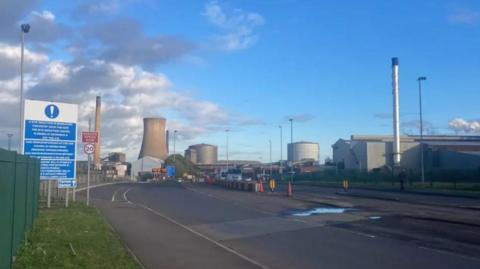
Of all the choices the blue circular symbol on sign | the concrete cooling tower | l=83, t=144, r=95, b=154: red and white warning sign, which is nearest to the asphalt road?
l=83, t=144, r=95, b=154: red and white warning sign

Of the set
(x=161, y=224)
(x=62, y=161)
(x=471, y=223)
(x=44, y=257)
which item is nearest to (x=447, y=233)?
(x=471, y=223)

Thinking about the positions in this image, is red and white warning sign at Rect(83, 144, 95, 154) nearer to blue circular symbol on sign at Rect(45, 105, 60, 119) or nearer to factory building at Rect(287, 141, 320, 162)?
blue circular symbol on sign at Rect(45, 105, 60, 119)

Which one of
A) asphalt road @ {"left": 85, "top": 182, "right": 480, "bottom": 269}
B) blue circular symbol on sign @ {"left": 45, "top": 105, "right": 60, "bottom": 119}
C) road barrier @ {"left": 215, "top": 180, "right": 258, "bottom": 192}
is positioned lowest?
asphalt road @ {"left": 85, "top": 182, "right": 480, "bottom": 269}

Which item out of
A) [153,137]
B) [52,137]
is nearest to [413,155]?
[153,137]

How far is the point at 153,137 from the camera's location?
118 meters

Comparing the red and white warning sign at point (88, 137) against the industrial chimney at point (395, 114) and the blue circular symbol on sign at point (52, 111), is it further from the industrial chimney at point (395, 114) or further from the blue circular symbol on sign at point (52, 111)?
the industrial chimney at point (395, 114)

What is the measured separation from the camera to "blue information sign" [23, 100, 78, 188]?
2306 centimetres

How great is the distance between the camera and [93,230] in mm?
16672

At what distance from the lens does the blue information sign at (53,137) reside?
23062mm

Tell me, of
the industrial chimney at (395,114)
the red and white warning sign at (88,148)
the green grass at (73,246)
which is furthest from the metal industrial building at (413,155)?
the green grass at (73,246)

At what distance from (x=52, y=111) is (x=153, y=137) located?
93.8 m

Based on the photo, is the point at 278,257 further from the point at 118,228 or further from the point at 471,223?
the point at 471,223

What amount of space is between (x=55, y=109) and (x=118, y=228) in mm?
7642

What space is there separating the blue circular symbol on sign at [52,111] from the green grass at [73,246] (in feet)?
19.9
